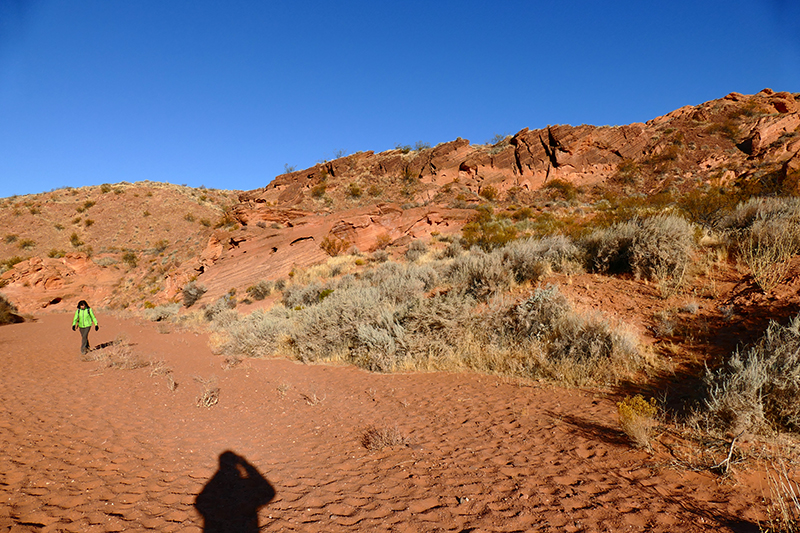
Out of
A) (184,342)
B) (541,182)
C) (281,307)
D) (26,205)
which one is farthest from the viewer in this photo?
(26,205)

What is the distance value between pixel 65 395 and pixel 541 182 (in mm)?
31733

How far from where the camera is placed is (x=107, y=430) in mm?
4520

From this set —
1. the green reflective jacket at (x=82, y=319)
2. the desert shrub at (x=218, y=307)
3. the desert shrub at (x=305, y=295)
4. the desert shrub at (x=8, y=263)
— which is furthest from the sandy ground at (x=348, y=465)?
the desert shrub at (x=8, y=263)

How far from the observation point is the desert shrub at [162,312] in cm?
1791

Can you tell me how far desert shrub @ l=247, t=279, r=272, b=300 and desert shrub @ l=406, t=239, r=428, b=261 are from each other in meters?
6.51

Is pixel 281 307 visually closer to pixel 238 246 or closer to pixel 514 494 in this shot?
pixel 238 246

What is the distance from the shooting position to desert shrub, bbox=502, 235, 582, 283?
8195 mm

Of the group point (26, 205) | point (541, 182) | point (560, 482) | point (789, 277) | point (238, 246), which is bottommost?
point (560, 482)

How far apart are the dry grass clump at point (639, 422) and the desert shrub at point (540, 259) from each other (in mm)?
4959

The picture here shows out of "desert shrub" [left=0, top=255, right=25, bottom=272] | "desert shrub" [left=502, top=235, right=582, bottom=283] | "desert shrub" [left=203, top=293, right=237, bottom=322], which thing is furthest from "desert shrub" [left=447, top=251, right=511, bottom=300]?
"desert shrub" [left=0, top=255, right=25, bottom=272]

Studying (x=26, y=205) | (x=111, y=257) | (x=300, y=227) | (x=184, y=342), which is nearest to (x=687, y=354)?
(x=184, y=342)

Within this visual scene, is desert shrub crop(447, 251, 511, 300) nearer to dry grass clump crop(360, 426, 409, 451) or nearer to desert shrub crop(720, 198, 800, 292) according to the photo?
desert shrub crop(720, 198, 800, 292)

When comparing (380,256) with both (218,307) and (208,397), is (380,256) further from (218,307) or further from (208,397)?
(208,397)

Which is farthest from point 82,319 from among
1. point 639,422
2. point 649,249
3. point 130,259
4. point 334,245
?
point 130,259
